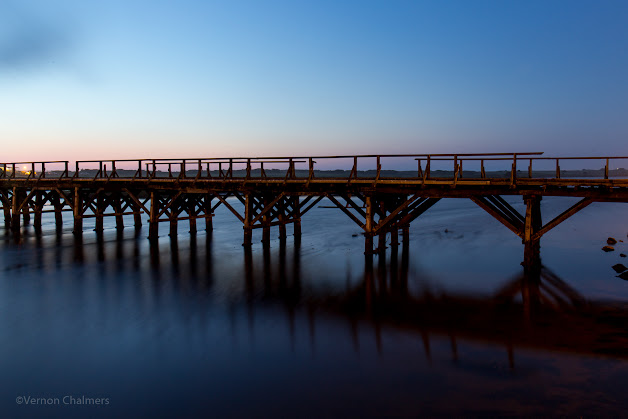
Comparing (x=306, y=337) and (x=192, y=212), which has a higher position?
(x=192, y=212)

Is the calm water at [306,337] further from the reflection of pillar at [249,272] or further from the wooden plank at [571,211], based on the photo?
the wooden plank at [571,211]

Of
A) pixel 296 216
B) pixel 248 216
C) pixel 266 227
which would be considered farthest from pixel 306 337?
pixel 296 216

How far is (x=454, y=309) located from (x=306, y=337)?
4.23 metres

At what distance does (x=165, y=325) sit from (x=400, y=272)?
28.4 ft

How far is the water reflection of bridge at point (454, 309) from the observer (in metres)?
9.35

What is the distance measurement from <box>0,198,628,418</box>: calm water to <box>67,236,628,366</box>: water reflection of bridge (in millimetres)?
64

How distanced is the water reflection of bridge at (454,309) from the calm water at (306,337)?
0.21ft

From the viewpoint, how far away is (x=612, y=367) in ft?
25.9

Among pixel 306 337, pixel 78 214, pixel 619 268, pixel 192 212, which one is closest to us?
pixel 306 337

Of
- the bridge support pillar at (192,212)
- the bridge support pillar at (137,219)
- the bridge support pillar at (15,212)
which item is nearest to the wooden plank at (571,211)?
the bridge support pillar at (192,212)

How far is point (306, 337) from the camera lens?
9703mm

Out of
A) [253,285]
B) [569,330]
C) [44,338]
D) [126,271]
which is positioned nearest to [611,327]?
[569,330]

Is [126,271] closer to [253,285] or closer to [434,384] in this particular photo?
[253,285]

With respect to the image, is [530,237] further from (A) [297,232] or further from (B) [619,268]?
(A) [297,232]
